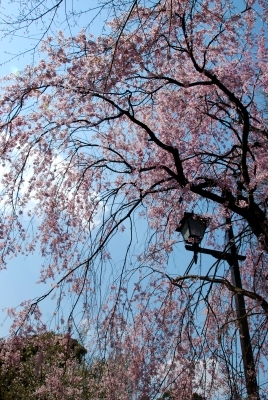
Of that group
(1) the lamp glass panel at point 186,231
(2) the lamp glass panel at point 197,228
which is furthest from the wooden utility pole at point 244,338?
(1) the lamp glass panel at point 186,231

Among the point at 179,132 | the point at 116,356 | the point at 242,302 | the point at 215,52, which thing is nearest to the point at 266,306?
→ the point at 242,302

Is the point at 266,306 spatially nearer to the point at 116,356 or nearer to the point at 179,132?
the point at 116,356

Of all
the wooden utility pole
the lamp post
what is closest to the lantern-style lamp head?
the lamp post

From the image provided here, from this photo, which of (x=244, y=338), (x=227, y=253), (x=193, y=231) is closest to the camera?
(x=244, y=338)

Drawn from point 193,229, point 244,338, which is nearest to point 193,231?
point 193,229

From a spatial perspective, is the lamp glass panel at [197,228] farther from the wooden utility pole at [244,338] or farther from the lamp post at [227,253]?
the wooden utility pole at [244,338]

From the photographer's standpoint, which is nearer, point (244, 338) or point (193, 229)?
point (244, 338)

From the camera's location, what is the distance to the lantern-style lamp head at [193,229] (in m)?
4.75

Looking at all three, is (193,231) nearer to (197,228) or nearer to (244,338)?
(197,228)

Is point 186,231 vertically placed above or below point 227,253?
above

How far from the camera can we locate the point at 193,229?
4.76 meters

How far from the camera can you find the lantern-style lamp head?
475 cm

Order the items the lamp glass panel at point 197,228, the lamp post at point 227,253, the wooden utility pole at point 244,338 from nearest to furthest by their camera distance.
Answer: the wooden utility pole at point 244,338, the lamp post at point 227,253, the lamp glass panel at point 197,228

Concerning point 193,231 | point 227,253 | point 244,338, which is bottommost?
point 244,338
